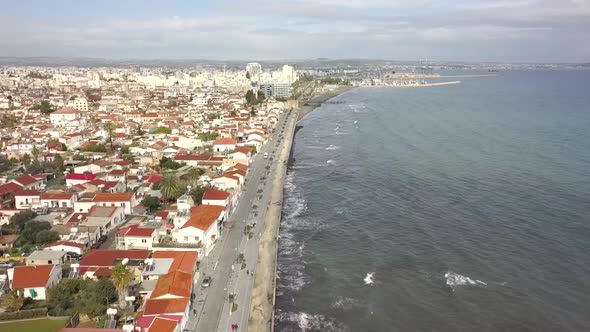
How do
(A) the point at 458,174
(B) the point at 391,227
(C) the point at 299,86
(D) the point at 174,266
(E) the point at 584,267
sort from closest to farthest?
(D) the point at 174,266 < (E) the point at 584,267 < (B) the point at 391,227 < (A) the point at 458,174 < (C) the point at 299,86

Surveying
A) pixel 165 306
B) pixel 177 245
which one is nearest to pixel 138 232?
pixel 177 245

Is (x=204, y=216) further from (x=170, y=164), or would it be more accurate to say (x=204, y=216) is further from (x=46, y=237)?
(x=170, y=164)

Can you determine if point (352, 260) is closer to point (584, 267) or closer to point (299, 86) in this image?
point (584, 267)

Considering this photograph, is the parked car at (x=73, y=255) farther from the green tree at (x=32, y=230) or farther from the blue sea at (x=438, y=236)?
the blue sea at (x=438, y=236)

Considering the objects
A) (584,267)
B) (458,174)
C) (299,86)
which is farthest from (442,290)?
(299,86)

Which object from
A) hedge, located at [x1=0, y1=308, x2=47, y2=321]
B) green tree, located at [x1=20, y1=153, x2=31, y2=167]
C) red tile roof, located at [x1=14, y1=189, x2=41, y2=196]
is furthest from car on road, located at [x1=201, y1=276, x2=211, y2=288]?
green tree, located at [x1=20, y1=153, x2=31, y2=167]

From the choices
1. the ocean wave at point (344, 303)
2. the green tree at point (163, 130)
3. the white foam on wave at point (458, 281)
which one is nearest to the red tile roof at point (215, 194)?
the ocean wave at point (344, 303)

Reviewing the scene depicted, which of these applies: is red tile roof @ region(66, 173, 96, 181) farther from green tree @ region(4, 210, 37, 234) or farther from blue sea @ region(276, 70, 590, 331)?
blue sea @ region(276, 70, 590, 331)
